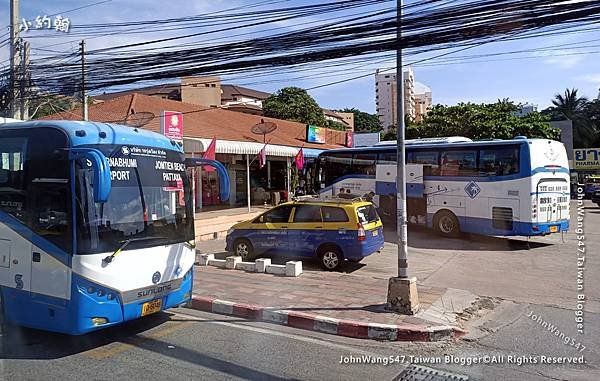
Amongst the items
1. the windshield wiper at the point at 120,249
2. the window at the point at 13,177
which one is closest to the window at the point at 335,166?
the windshield wiper at the point at 120,249

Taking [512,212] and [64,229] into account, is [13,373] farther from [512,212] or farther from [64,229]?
[512,212]

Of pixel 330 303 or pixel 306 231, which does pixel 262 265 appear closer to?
pixel 306 231

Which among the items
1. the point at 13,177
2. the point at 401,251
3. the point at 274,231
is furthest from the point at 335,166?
the point at 13,177

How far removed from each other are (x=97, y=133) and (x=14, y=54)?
11.0 meters

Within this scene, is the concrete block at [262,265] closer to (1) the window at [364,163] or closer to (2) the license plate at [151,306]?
(2) the license plate at [151,306]

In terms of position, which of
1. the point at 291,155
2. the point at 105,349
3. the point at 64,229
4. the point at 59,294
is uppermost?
the point at 291,155

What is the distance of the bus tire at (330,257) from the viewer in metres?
10.9

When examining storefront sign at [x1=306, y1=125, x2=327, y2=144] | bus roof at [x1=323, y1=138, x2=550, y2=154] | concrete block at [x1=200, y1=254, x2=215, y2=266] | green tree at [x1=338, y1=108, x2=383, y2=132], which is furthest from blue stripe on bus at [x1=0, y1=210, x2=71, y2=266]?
green tree at [x1=338, y1=108, x2=383, y2=132]

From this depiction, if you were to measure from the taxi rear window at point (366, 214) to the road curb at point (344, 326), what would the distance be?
383 cm

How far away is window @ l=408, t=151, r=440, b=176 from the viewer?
54.9 feet

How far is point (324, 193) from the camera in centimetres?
2014

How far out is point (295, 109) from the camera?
48.6m

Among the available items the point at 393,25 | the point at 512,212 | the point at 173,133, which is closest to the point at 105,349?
the point at 393,25

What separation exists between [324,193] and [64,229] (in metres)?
14.9
